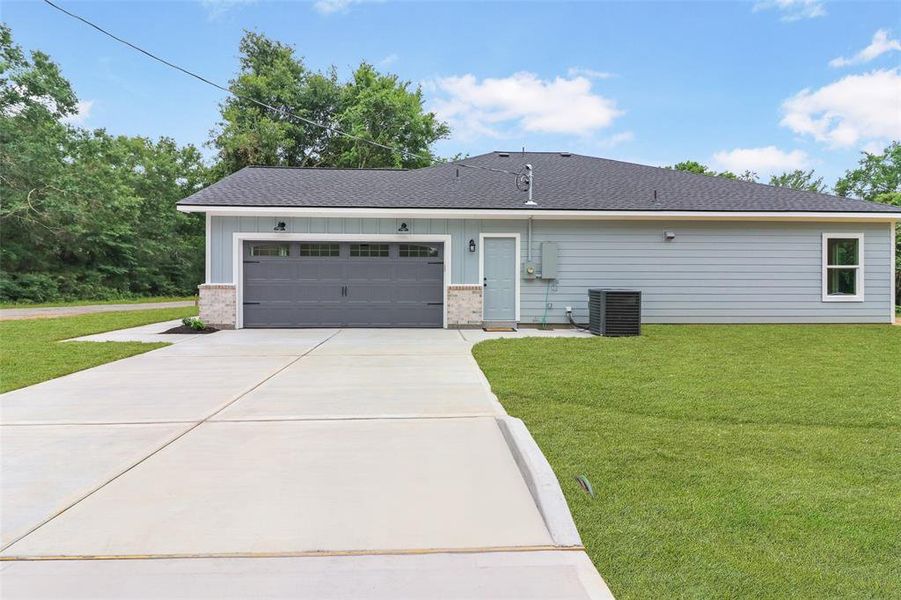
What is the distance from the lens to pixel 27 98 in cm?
2222

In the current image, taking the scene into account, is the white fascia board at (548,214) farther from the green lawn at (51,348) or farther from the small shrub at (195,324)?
the green lawn at (51,348)

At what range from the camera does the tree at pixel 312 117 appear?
997 inches

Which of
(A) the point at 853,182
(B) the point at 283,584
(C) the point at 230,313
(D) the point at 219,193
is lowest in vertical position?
(B) the point at 283,584

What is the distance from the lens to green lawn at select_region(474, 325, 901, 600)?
213 cm

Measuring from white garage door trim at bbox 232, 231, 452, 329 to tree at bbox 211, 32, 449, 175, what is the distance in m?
15.0

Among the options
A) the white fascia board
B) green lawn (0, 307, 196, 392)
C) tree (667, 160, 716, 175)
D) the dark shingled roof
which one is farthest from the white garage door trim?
tree (667, 160, 716, 175)

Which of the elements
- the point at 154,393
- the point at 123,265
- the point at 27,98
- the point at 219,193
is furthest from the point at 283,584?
the point at 27,98

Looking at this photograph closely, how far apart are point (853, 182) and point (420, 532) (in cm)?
4290

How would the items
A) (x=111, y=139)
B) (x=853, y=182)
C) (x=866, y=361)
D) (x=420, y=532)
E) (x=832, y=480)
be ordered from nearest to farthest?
(x=420, y=532) < (x=832, y=480) < (x=866, y=361) < (x=111, y=139) < (x=853, y=182)

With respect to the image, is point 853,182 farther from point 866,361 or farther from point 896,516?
point 896,516

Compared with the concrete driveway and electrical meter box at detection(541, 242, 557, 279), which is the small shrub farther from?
electrical meter box at detection(541, 242, 557, 279)

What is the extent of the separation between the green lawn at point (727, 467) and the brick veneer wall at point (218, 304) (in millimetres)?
7019

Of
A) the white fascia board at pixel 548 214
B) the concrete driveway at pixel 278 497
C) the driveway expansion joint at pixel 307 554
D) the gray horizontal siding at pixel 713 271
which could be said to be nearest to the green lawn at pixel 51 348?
the concrete driveway at pixel 278 497

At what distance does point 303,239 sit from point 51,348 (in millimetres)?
5130
